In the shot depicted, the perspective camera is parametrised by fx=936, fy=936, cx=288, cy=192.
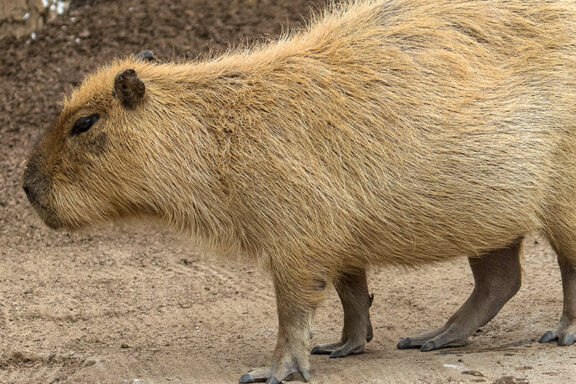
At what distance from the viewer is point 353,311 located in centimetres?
599

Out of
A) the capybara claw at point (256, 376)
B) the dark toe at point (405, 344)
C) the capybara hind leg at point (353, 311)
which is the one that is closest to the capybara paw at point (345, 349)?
the capybara hind leg at point (353, 311)

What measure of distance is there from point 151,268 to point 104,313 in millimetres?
970

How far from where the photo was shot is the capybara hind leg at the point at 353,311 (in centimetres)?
596

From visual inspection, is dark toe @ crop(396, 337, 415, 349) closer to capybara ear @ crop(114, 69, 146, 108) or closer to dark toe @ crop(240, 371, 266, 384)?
dark toe @ crop(240, 371, 266, 384)

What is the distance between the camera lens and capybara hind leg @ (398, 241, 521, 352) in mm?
6164

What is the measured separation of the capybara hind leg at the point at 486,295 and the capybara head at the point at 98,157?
2.12 m

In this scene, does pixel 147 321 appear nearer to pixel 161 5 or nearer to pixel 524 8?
pixel 524 8

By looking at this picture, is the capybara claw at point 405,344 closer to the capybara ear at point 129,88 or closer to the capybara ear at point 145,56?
the capybara ear at point 129,88

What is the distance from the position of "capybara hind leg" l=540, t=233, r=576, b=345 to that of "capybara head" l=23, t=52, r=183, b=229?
2489 millimetres

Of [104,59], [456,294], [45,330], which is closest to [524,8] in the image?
[456,294]

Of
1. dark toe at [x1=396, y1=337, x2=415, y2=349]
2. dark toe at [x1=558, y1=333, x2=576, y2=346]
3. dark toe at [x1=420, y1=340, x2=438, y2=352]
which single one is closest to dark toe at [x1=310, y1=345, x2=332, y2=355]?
dark toe at [x1=396, y1=337, x2=415, y2=349]

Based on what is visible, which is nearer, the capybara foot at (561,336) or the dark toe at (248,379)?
the dark toe at (248,379)

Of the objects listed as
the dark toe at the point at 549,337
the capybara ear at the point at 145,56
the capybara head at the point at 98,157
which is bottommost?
the dark toe at the point at 549,337

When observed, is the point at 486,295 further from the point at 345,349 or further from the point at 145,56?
the point at 145,56
